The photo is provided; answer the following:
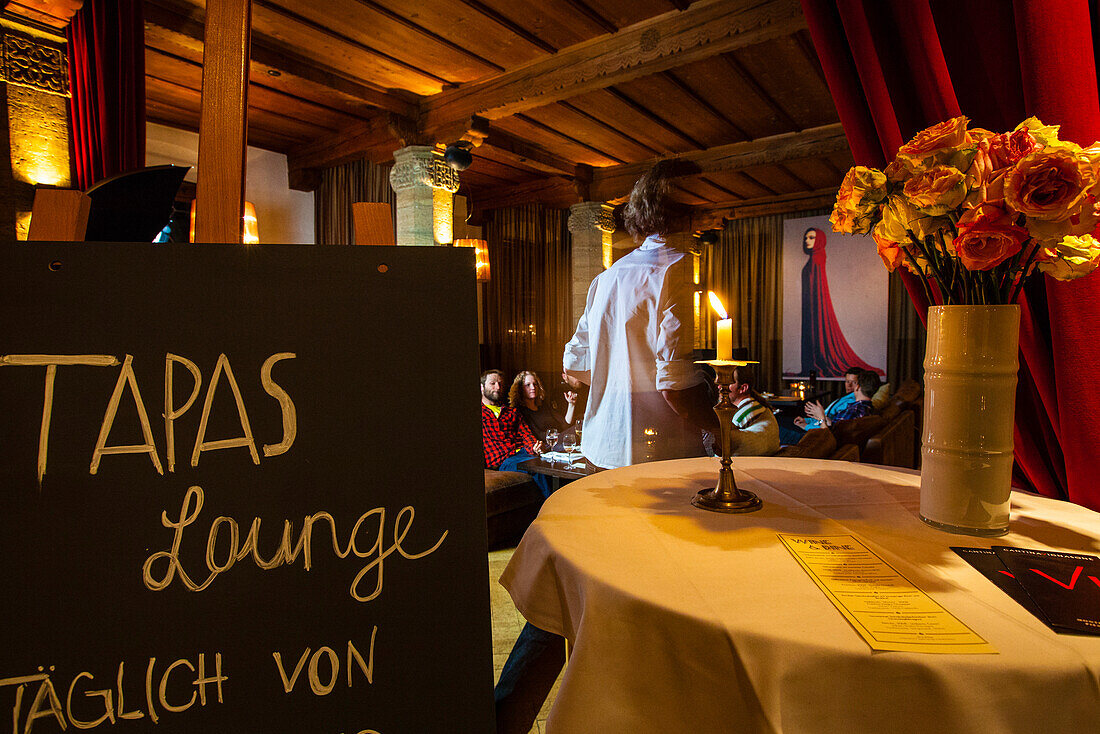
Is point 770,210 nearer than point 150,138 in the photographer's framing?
No

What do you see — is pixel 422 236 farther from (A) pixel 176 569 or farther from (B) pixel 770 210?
(B) pixel 770 210

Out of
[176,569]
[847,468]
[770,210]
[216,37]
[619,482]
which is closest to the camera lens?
[176,569]

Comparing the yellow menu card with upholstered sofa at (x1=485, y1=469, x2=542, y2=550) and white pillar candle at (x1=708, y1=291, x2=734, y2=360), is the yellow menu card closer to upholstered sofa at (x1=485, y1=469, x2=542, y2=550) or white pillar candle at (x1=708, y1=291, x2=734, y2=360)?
white pillar candle at (x1=708, y1=291, x2=734, y2=360)

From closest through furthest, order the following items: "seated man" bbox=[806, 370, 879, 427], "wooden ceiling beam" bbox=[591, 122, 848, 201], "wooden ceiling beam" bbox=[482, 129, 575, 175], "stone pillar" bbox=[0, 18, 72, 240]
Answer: "stone pillar" bbox=[0, 18, 72, 240] → "seated man" bbox=[806, 370, 879, 427] → "wooden ceiling beam" bbox=[591, 122, 848, 201] → "wooden ceiling beam" bbox=[482, 129, 575, 175]

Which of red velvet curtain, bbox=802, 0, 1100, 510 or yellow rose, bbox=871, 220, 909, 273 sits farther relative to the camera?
red velvet curtain, bbox=802, 0, 1100, 510

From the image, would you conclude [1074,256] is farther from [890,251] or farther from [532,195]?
[532,195]

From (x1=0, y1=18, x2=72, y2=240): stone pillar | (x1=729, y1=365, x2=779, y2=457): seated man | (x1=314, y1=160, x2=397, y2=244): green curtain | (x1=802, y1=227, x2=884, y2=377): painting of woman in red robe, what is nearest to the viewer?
(x1=729, y1=365, x2=779, y2=457): seated man

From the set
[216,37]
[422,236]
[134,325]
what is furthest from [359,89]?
[134,325]

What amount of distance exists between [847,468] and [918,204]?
0.67 meters

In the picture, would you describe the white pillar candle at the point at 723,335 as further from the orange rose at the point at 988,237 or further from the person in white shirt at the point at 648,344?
the person in white shirt at the point at 648,344

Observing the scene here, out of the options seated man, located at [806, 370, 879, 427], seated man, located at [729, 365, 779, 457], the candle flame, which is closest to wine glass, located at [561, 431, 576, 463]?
seated man, located at [729, 365, 779, 457]

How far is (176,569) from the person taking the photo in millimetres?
599

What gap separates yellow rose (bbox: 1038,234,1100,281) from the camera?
30.2 inches

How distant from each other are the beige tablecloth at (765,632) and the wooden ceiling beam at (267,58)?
12.7ft
